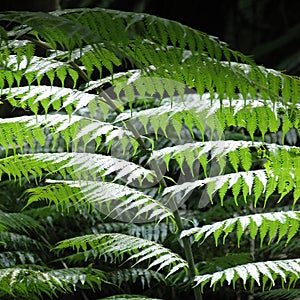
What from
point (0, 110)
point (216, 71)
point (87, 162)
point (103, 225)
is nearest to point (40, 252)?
point (103, 225)

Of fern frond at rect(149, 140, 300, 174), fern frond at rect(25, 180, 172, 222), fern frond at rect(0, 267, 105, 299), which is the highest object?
fern frond at rect(149, 140, 300, 174)

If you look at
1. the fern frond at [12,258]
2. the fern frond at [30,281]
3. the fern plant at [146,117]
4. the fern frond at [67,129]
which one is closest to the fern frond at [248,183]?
the fern plant at [146,117]

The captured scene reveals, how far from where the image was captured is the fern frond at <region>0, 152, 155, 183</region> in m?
1.04

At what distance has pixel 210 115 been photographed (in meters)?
0.97

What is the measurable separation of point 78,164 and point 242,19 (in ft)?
9.08

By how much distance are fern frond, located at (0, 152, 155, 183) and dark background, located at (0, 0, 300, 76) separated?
2.25 m

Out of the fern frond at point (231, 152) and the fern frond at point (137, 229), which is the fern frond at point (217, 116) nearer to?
the fern frond at point (231, 152)

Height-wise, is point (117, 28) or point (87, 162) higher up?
point (117, 28)

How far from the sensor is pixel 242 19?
3.61 meters

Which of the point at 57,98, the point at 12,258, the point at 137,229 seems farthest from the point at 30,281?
the point at 137,229

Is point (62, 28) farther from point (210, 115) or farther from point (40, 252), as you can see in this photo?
point (40, 252)

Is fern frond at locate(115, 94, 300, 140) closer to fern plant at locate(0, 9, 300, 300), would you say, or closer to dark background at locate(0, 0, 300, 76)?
fern plant at locate(0, 9, 300, 300)

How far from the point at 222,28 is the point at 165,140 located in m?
1.81

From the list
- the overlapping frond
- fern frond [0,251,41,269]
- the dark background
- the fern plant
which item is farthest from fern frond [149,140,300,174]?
the dark background
